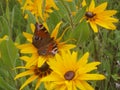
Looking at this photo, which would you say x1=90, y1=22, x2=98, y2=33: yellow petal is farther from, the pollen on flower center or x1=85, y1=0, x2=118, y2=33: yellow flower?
the pollen on flower center

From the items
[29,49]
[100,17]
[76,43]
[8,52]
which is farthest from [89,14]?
[8,52]

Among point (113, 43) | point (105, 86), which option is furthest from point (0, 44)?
point (113, 43)

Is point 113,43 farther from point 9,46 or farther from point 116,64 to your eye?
point 9,46

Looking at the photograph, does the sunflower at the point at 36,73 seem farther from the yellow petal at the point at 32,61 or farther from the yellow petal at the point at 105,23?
the yellow petal at the point at 105,23

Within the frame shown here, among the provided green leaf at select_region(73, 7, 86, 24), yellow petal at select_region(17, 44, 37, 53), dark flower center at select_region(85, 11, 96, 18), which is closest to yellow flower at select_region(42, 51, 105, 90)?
yellow petal at select_region(17, 44, 37, 53)

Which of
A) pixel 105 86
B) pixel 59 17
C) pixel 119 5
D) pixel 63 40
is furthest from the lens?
pixel 119 5
